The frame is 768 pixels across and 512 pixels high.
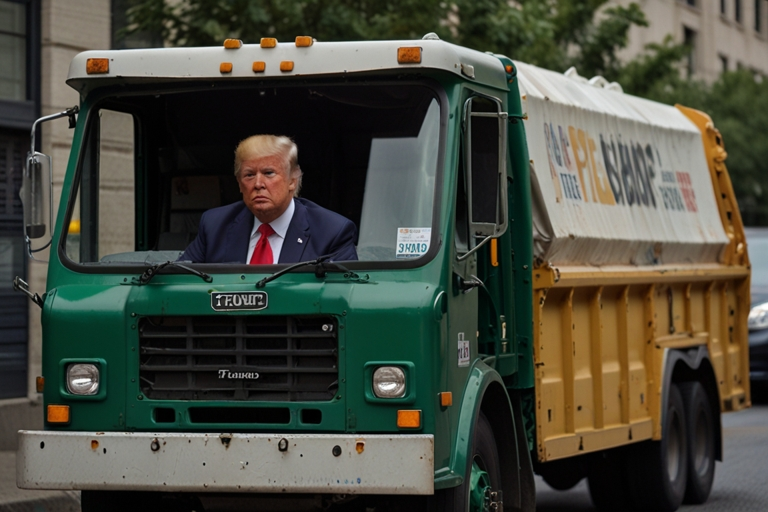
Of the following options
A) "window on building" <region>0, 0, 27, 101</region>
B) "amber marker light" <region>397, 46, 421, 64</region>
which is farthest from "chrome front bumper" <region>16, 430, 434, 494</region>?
"window on building" <region>0, 0, 27, 101</region>

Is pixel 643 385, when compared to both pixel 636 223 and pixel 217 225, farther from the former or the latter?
pixel 217 225

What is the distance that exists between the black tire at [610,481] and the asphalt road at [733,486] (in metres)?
0.19

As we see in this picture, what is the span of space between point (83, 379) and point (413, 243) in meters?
1.59

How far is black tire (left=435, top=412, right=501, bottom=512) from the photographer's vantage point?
6.35 metres

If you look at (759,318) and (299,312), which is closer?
(299,312)

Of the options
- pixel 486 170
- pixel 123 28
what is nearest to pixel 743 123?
pixel 123 28

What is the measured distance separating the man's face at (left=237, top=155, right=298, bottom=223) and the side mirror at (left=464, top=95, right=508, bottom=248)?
0.86m

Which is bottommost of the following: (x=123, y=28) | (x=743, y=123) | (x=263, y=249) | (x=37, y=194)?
(x=263, y=249)

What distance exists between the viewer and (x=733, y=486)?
1159 cm

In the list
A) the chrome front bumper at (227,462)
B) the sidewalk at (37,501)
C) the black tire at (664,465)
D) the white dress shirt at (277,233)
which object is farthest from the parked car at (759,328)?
the chrome front bumper at (227,462)

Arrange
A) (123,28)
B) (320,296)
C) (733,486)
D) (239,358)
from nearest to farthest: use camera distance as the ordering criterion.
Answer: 1. (320,296)
2. (239,358)
3. (733,486)
4. (123,28)

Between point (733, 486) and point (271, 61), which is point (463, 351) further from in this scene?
point (733, 486)

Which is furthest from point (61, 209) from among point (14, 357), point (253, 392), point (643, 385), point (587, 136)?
point (14, 357)

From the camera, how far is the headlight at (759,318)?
18609 millimetres
